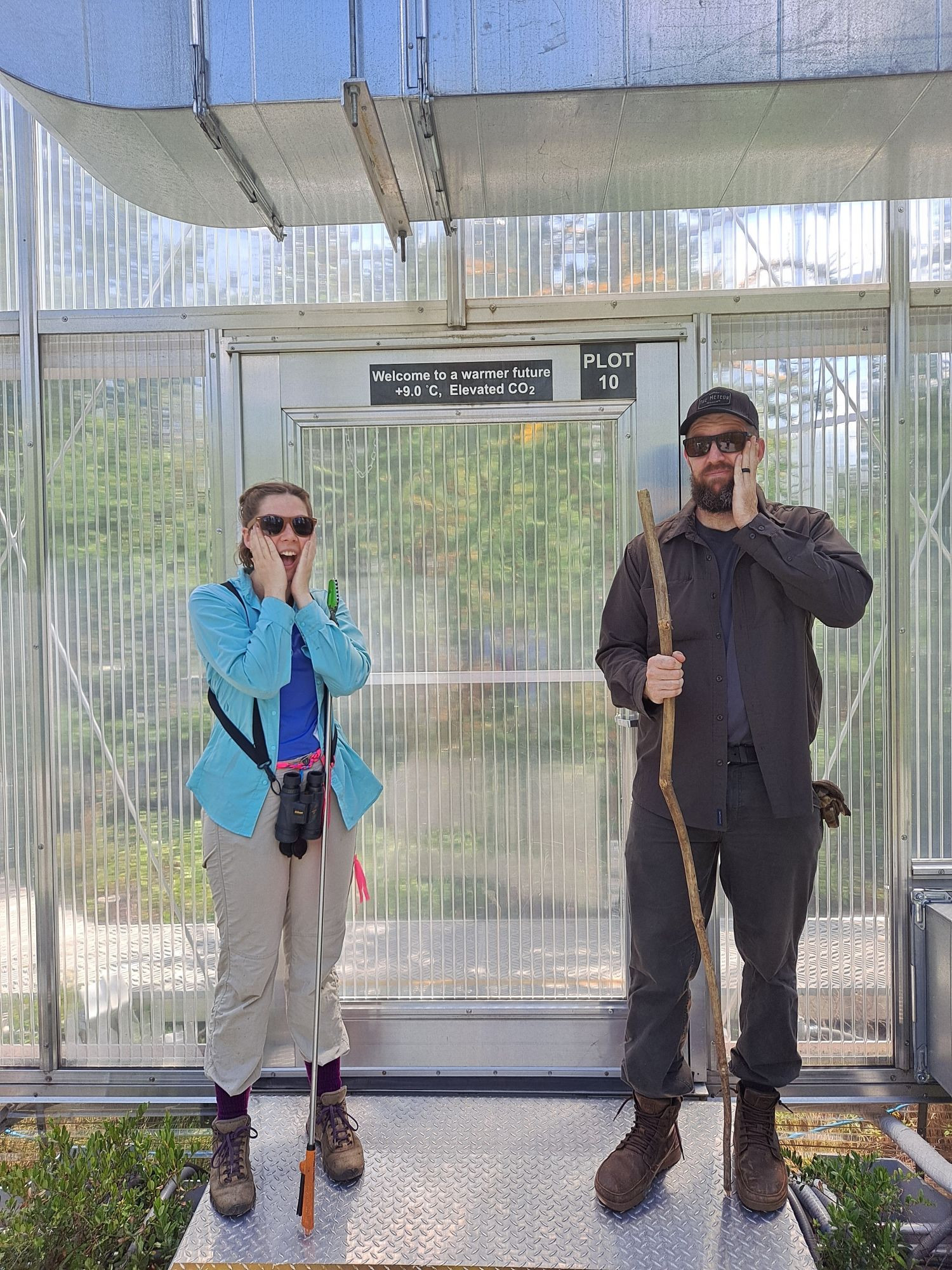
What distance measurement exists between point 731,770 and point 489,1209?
1.46 m

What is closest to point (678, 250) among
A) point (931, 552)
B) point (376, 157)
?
point (376, 157)

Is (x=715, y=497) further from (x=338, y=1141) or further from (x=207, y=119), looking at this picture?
(x=338, y=1141)

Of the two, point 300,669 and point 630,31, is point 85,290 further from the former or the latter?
point 630,31


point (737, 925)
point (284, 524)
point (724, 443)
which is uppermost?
point (724, 443)

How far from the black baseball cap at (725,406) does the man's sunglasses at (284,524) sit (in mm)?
1110

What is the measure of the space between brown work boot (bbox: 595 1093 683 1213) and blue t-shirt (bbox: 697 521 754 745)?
3.63ft

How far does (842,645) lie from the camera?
10.4ft

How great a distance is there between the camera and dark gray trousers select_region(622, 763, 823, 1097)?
242 cm

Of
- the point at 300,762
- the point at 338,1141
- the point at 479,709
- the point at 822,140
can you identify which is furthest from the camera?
the point at 479,709

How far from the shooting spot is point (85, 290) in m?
3.18

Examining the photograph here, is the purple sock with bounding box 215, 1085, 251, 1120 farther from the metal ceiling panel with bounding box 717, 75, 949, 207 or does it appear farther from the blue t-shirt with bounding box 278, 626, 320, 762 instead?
the metal ceiling panel with bounding box 717, 75, 949, 207

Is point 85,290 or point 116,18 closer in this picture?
point 116,18

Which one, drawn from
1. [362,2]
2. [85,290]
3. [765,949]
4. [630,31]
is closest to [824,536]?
[765,949]

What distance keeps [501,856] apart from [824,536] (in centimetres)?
160
